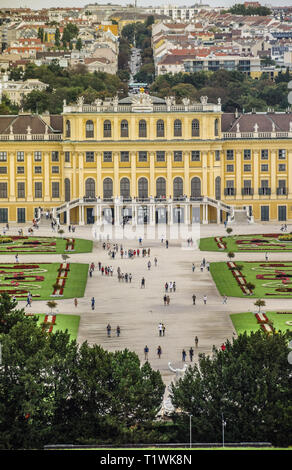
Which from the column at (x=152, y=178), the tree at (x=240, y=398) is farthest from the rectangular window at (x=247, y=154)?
the tree at (x=240, y=398)

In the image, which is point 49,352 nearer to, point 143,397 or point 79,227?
point 143,397

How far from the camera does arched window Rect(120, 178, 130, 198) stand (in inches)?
4614

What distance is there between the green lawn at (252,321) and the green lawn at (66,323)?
7164mm

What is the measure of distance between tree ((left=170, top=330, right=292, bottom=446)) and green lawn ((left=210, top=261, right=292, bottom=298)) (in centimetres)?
2883

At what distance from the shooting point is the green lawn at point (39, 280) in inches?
2786

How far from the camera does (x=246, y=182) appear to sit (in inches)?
4643

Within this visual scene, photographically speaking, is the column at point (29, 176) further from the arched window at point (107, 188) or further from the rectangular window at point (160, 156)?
the rectangular window at point (160, 156)

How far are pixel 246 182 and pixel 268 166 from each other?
8.33 ft

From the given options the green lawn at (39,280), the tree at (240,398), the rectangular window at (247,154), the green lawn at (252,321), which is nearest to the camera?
the tree at (240,398)

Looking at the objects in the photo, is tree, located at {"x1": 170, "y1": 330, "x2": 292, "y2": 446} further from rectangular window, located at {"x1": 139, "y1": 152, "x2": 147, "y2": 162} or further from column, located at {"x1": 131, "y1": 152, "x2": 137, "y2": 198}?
rectangular window, located at {"x1": 139, "y1": 152, "x2": 147, "y2": 162}

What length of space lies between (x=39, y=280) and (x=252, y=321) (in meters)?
19.1

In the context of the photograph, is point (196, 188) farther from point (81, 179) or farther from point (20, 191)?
point (20, 191)

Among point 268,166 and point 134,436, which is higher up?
point 268,166

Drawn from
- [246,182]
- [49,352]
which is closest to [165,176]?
[246,182]
